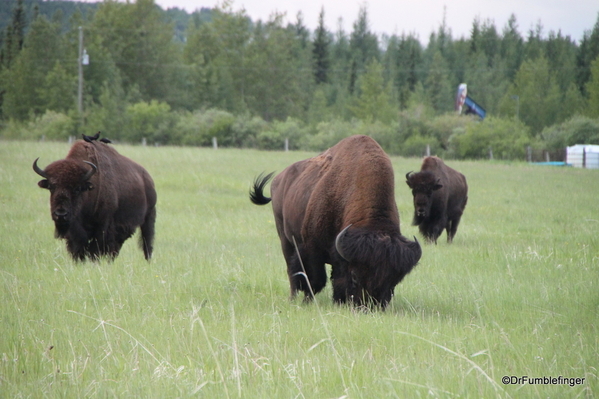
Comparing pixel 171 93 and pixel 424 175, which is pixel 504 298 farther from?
pixel 171 93

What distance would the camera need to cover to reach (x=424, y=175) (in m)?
13.1

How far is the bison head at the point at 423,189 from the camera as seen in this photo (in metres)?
12.9

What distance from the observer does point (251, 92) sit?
71875mm

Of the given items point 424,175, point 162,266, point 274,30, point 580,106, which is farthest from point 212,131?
point 162,266

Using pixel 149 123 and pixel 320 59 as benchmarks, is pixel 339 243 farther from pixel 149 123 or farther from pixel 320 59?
pixel 320 59

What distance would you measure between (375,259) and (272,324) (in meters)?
1.06

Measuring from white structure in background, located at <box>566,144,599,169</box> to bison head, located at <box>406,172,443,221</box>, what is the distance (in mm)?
31745

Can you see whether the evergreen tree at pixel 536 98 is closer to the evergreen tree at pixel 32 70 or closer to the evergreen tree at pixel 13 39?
the evergreen tree at pixel 32 70

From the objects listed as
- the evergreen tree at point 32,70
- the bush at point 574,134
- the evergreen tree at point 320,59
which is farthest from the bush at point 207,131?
the evergreen tree at point 320,59

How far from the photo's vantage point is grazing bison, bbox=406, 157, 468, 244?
1302cm

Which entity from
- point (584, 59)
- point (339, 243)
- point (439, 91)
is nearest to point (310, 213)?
point (339, 243)

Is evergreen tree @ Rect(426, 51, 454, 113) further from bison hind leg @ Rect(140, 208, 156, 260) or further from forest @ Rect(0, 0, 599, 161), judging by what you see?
bison hind leg @ Rect(140, 208, 156, 260)

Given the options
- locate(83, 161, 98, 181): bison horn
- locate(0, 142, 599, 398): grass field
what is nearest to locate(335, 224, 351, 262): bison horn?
locate(0, 142, 599, 398): grass field

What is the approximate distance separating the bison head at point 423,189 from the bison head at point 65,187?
6.90m
